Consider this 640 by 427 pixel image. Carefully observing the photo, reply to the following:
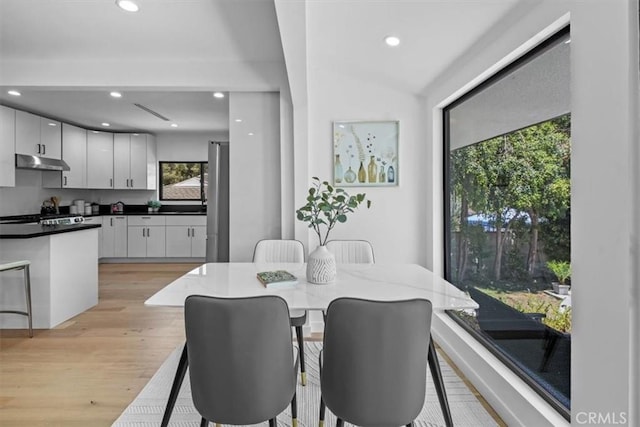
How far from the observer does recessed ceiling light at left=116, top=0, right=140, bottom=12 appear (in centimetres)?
238

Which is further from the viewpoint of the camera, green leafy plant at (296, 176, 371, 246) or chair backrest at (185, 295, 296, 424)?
green leafy plant at (296, 176, 371, 246)

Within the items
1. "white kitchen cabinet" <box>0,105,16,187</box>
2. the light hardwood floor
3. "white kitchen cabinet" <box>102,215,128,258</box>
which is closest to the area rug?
the light hardwood floor

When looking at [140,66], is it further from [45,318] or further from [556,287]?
[556,287]

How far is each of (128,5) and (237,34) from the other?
77 cm

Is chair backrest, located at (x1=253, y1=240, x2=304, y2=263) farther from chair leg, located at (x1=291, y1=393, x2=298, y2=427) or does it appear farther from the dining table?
chair leg, located at (x1=291, y1=393, x2=298, y2=427)

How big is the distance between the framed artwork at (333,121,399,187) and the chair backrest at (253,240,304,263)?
768mm

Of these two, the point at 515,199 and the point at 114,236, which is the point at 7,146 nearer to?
→ the point at 114,236

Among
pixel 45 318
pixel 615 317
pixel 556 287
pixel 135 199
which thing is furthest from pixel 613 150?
pixel 135 199

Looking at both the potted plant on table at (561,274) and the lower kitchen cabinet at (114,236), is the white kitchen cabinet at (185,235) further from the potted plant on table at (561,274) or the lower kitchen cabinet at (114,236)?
the potted plant on table at (561,274)

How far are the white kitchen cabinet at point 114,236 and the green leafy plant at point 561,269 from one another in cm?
662

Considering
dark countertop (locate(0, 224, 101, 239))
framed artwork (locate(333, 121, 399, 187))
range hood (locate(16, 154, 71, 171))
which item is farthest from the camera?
range hood (locate(16, 154, 71, 171))

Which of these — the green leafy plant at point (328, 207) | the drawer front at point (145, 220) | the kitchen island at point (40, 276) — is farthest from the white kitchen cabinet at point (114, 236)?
the green leafy plant at point (328, 207)

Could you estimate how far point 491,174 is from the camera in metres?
2.45

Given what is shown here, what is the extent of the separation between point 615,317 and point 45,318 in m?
4.16
